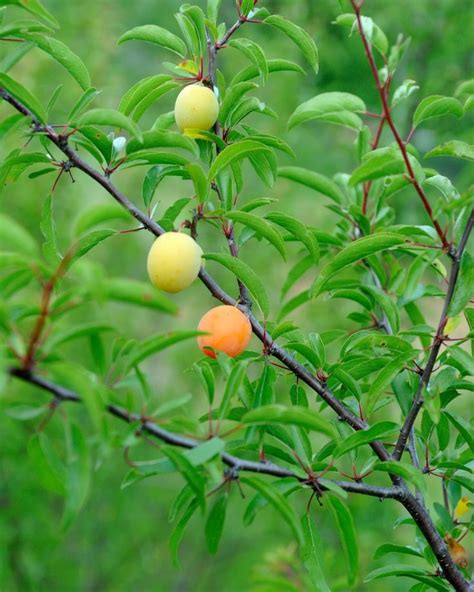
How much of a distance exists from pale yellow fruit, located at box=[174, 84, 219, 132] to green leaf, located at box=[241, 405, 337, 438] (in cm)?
45

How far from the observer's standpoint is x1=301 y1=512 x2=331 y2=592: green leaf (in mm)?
950

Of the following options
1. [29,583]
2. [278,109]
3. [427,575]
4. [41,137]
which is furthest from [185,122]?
[278,109]

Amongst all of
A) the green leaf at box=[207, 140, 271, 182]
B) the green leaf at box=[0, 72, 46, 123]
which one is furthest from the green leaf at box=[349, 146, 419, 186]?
the green leaf at box=[0, 72, 46, 123]

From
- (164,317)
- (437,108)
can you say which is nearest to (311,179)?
(437,108)

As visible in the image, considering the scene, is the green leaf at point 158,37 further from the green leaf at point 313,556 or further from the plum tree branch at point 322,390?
the green leaf at point 313,556

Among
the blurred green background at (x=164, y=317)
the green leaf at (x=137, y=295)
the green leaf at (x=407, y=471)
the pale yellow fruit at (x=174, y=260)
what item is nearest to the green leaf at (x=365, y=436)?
the green leaf at (x=407, y=471)

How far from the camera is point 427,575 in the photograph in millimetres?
1030

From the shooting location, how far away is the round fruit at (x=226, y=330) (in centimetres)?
94

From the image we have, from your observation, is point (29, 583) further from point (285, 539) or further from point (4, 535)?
point (285, 539)

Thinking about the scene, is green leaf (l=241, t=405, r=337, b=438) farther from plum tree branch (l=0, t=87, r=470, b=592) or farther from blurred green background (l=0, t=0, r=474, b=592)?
blurred green background (l=0, t=0, r=474, b=592)

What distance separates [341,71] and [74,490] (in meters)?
3.23

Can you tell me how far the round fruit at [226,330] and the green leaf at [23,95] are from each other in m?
0.30

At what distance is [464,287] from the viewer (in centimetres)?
92

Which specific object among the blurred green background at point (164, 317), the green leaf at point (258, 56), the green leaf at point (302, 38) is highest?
the green leaf at point (302, 38)
